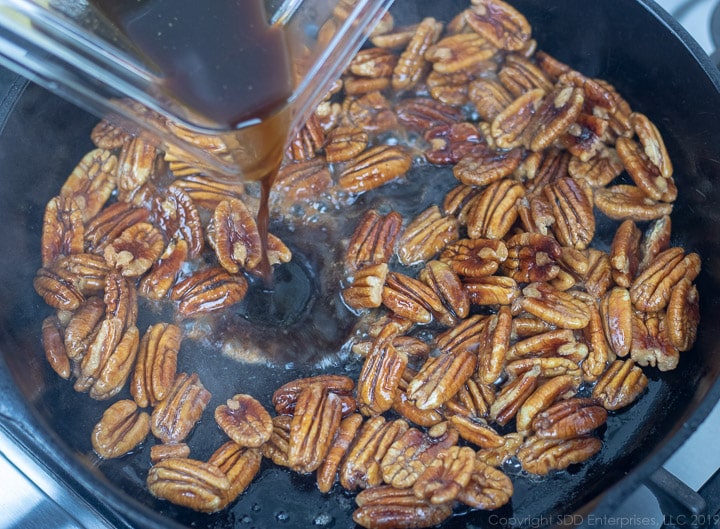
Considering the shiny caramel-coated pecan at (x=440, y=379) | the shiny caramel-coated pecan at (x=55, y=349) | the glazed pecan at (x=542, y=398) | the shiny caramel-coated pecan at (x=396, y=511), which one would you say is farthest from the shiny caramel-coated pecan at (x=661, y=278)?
the shiny caramel-coated pecan at (x=55, y=349)

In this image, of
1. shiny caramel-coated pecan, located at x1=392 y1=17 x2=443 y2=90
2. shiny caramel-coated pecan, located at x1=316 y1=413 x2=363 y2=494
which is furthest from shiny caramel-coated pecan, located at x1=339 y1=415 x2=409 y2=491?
shiny caramel-coated pecan, located at x1=392 y1=17 x2=443 y2=90

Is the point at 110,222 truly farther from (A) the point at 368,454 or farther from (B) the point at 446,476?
(B) the point at 446,476

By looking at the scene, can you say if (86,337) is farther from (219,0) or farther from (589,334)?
(589,334)

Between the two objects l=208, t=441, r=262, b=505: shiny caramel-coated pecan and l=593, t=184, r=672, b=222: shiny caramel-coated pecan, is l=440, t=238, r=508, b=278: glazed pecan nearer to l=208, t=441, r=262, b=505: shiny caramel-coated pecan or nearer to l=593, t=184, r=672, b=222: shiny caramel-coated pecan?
l=593, t=184, r=672, b=222: shiny caramel-coated pecan

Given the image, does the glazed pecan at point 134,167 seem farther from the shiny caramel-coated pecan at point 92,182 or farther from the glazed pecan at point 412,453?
the glazed pecan at point 412,453

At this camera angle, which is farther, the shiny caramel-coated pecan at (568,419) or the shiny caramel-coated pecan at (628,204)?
the shiny caramel-coated pecan at (628,204)

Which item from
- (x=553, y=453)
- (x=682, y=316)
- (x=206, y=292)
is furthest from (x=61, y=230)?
(x=682, y=316)
